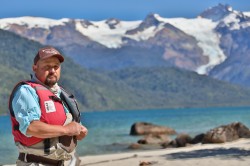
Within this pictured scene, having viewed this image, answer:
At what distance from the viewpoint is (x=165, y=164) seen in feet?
69.3

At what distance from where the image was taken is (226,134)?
4338 centimetres

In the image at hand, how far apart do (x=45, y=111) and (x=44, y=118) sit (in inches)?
2.4

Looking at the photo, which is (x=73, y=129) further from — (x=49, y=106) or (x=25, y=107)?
(x=25, y=107)

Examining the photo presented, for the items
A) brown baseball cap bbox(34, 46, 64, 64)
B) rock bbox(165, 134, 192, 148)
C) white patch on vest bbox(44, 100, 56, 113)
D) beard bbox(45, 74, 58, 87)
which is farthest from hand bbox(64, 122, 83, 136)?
rock bbox(165, 134, 192, 148)

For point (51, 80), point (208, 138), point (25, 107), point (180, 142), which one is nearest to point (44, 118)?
point (25, 107)

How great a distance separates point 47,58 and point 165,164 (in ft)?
54.0

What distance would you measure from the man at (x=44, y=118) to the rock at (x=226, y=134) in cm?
3725

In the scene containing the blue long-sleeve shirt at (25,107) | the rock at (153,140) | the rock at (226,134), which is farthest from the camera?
the rock at (153,140)

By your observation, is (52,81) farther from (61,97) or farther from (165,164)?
(165,164)

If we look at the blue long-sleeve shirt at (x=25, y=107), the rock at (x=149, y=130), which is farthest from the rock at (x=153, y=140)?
the blue long-sleeve shirt at (x=25, y=107)

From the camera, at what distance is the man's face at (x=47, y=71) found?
5152 millimetres

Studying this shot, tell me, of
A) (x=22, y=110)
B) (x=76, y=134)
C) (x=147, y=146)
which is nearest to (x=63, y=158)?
(x=76, y=134)

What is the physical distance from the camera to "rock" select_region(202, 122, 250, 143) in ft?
138

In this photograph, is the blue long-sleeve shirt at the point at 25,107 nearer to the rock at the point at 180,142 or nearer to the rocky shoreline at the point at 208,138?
the rocky shoreline at the point at 208,138
